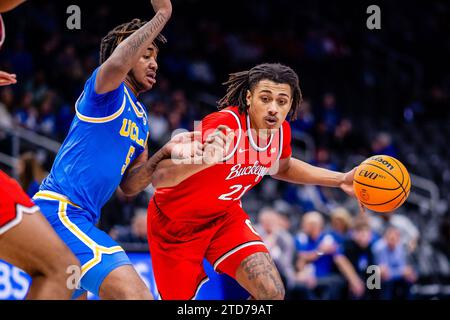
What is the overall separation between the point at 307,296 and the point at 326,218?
10.1ft

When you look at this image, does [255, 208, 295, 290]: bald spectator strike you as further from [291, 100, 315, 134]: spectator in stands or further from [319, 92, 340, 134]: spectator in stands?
[319, 92, 340, 134]: spectator in stands

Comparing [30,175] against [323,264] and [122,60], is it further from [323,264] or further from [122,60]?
[323,264]

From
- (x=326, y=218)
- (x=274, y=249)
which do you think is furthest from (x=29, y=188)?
(x=326, y=218)

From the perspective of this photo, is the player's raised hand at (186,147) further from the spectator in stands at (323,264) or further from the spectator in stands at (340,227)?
the spectator in stands at (340,227)

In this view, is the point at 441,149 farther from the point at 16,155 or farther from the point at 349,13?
the point at 16,155

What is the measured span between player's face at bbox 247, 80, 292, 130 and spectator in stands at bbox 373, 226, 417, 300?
16.4 ft

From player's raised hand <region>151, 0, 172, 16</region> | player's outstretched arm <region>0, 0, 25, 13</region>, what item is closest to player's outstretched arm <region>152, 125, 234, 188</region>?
player's raised hand <region>151, 0, 172, 16</region>

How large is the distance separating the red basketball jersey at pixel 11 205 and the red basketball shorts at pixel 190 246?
5.90ft

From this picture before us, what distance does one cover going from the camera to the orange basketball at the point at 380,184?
5.02 meters

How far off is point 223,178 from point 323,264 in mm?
4607

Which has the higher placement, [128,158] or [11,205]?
[128,158]

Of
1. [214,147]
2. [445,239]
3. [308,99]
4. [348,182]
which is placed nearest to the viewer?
[214,147]

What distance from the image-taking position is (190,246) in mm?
5152

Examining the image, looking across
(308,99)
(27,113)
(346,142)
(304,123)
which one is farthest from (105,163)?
(308,99)
